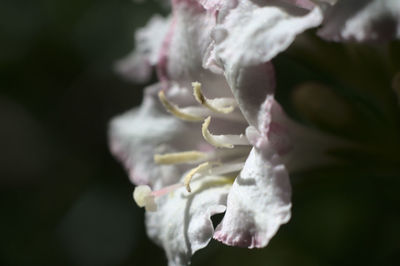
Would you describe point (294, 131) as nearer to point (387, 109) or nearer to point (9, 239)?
point (387, 109)

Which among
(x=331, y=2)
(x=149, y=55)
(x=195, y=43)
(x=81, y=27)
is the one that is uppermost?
(x=331, y=2)

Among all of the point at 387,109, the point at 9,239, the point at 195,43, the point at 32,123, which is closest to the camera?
the point at 195,43

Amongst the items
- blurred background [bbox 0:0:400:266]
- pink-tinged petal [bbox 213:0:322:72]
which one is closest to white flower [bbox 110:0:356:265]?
pink-tinged petal [bbox 213:0:322:72]

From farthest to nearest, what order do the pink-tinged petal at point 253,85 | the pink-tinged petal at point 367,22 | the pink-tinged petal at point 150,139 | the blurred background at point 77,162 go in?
the blurred background at point 77,162, the pink-tinged petal at point 150,139, the pink-tinged petal at point 253,85, the pink-tinged petal at point 367,22

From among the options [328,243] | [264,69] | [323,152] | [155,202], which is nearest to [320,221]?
[328,243]

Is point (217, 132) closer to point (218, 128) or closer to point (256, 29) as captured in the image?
point (218, 128)

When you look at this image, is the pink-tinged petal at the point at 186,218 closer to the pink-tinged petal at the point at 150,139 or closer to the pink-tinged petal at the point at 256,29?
the pink-tinged petal at the point at 150,139

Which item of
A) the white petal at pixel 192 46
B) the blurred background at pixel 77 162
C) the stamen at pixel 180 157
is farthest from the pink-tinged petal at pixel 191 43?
the blurred background at pixel 77 162
